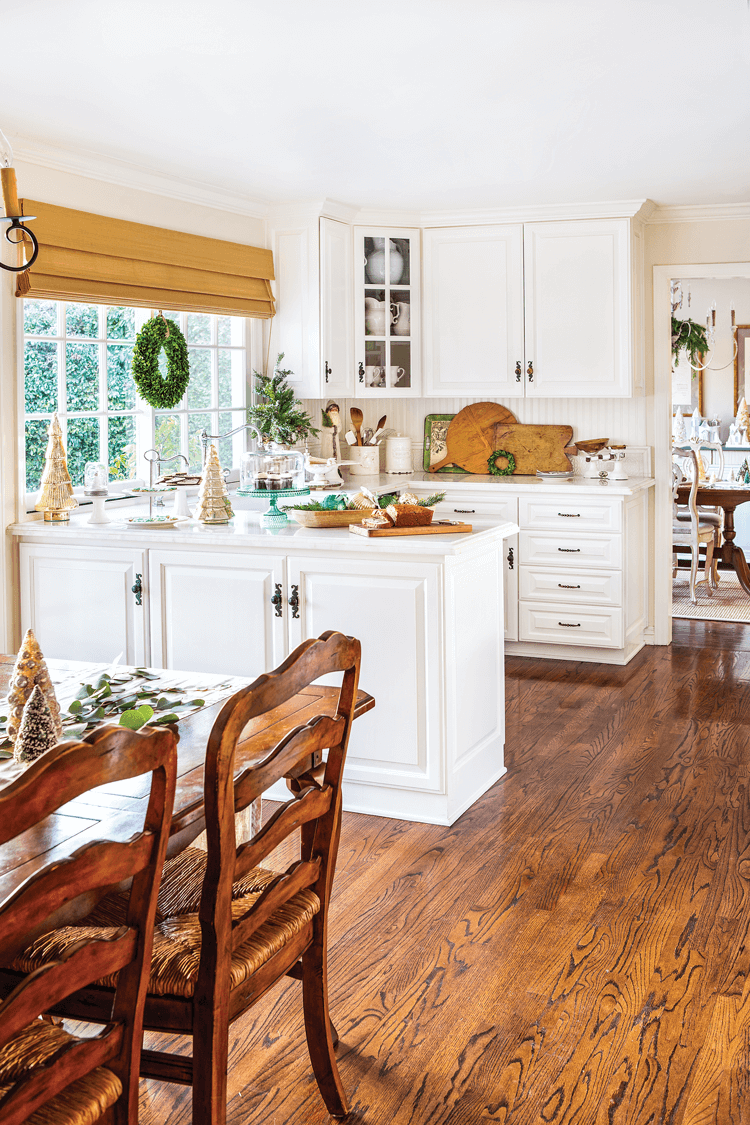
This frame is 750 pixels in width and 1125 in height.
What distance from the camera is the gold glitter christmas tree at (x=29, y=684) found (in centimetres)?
184

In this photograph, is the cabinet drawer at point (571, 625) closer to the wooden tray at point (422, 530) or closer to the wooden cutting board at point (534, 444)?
the wooden cutting board at point (534, 444)

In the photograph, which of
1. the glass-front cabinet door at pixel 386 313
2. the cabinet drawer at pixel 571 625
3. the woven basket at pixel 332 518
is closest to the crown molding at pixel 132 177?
the glass-front cabinet door at pixel 386 313

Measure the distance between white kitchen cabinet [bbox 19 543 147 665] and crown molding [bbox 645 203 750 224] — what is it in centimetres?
354

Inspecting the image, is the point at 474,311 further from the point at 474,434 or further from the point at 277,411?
the point at 277,411

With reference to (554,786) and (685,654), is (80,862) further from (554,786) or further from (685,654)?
(685,654)

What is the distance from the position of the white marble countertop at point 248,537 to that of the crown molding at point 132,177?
1.39 m

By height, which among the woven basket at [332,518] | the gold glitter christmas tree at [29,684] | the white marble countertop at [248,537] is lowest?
the gold glitter christmas tree at [29,684]

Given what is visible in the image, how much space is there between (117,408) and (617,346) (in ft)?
8.63

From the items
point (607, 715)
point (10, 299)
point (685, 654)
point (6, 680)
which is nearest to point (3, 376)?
point (10, 299)

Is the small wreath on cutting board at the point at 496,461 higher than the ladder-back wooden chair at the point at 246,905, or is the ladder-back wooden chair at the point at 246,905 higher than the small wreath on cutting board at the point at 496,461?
the small wreath on cutting board at the point at 496,461

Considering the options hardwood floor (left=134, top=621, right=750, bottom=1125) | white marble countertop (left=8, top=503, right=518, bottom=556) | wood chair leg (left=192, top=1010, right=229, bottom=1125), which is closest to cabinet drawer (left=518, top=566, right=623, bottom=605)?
hardwood floor (left=134, top=621, right=750, bottom=1125)

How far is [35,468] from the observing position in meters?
4.18

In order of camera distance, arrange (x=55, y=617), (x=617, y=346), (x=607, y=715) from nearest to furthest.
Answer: (x=55, y=617) < (x=607, y=715) < (x=617, y=346)

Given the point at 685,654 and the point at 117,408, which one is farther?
the point at 685,654
